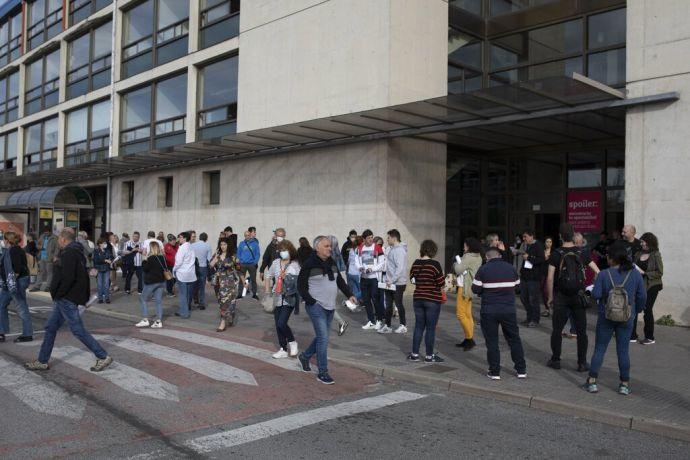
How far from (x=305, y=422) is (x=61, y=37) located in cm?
2990

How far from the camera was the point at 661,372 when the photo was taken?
7.68 meters

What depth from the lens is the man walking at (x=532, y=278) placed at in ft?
36.3

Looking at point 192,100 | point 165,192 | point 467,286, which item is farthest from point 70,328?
point 165,192

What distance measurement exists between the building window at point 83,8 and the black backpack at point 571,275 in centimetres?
2505

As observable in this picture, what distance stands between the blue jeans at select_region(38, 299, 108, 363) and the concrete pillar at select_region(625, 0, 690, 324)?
31.7 feet

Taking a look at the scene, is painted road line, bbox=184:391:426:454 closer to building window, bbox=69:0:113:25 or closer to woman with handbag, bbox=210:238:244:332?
woman with handbag, bbox=210:238:244:332

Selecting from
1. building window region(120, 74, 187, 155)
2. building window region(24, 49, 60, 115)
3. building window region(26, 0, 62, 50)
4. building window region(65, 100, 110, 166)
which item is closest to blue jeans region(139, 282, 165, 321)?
building window region(120, 74, 187, 155)

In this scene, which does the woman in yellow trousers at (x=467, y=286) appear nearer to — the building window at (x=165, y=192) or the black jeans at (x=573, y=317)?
the black jeans at (x=573, y=317)

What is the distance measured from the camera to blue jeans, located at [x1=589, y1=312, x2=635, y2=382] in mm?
6641

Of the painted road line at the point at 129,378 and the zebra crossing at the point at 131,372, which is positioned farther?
the painted road line at the point at 129,378

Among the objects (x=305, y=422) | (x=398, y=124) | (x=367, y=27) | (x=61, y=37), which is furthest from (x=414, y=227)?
(x=61, y=37)

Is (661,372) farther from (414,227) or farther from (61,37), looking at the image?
(61,37)

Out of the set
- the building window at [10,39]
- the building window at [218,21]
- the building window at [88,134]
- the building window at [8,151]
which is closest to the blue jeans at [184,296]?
the building window at [218,21]

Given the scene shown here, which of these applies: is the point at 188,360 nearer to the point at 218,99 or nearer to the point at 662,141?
the point at 662,141
